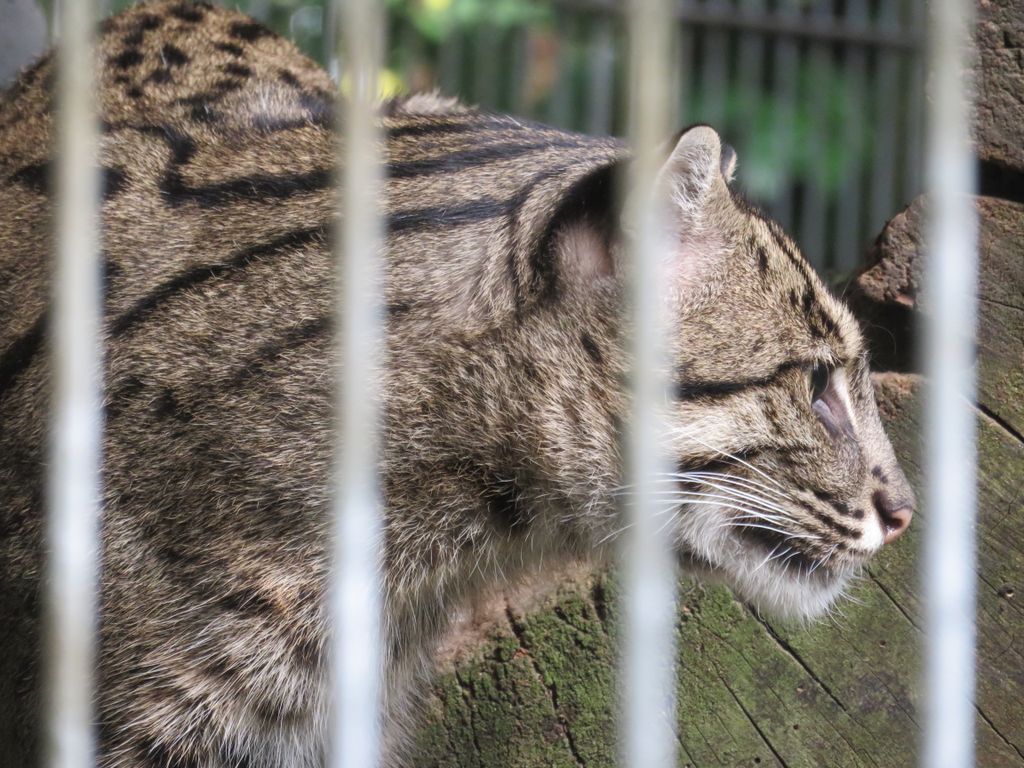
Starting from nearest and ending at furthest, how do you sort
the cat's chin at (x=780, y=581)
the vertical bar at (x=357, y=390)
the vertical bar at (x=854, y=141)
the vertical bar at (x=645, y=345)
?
the vertical bar at (x=645, y=345) → the vertical bar at (x=357, y=390) → the cat's chin at (x=780, y=581) → the vertical bar at (x=854, y=141)

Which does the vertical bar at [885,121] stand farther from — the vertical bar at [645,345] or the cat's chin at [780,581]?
the vertical bar at [645,345]

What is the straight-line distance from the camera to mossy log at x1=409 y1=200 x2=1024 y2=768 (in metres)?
2.69

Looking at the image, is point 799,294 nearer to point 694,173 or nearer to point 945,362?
point 694,173

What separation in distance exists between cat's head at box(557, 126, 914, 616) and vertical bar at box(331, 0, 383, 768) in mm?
569

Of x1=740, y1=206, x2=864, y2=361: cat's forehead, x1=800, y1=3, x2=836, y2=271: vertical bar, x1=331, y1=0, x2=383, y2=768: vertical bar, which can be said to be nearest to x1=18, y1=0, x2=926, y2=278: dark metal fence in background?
x1=800, y1=3, x2=836, y2=271: vertical bar

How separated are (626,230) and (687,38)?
4454mm

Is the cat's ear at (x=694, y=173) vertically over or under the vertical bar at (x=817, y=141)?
under

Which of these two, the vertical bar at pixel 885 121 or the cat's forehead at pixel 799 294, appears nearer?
the cat's forehead at pixel 799 294

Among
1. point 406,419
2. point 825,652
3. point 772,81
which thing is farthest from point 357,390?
point 772,81

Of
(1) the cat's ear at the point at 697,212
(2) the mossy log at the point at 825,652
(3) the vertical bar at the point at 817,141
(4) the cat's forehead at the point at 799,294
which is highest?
(3) the vertical bar at the point at 817,141

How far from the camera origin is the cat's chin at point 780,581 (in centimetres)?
280

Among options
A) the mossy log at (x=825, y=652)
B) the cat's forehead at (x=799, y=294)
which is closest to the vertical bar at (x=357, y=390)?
the mossy log at (x=825, y=652)

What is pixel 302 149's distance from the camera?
9.78ft

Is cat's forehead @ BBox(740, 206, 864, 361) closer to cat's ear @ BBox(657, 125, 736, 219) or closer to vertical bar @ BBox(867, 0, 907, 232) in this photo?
cat's ear @ BBox(657, 125, 736, 219)
